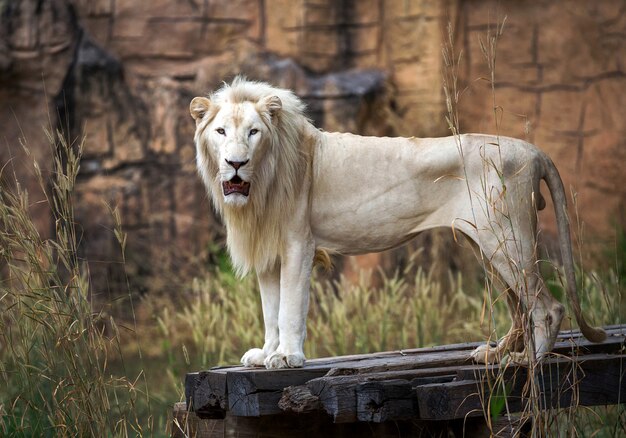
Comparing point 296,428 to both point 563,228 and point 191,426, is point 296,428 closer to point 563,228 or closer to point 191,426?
point 191,426

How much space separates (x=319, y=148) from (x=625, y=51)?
17.6ft

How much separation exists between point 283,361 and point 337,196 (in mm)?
691

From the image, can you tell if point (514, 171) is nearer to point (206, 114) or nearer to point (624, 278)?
point (206, 114)

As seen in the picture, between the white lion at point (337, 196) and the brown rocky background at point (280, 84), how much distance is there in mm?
4542

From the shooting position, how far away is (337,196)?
397cm

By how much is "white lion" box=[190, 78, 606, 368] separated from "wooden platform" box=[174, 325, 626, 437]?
16cm

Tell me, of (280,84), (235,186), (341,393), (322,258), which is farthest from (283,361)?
(280,84)

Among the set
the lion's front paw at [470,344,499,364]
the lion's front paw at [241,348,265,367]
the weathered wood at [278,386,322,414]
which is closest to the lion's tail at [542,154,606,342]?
the lion's front paw at [470,344,499,364]

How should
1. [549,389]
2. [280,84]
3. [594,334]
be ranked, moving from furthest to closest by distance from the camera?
[280,84] < [594,334] < [549,389]

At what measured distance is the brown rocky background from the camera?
858 centimetres

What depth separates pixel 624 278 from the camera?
8.27 metres

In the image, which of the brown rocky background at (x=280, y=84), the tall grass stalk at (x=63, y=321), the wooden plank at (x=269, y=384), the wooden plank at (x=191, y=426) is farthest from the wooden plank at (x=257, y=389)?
the brown rocky background at (x=280, y=84)

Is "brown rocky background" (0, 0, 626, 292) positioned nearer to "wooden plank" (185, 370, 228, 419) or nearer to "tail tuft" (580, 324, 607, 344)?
"tail tuft" (580, 324, 607, 344)

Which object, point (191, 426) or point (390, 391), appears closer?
point (390, 391)
